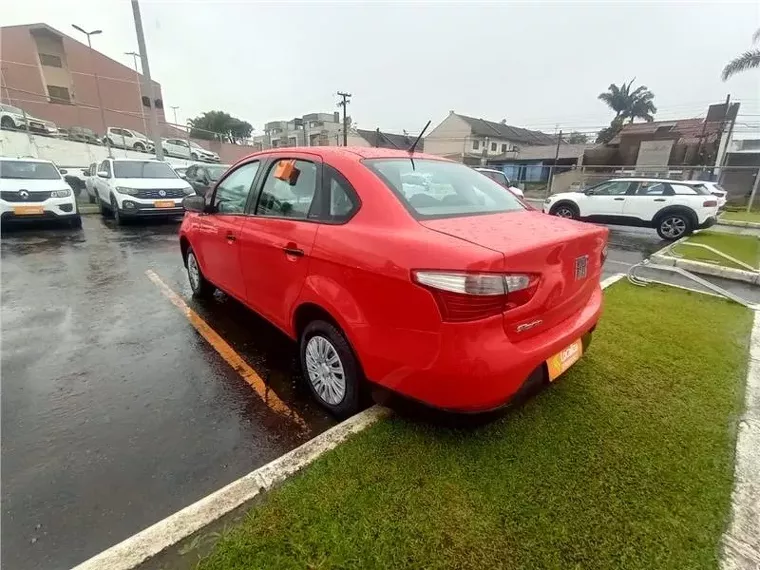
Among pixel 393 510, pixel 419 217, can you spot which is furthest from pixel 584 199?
pixel 393 510

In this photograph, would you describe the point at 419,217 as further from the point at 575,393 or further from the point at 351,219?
the point at 575,393

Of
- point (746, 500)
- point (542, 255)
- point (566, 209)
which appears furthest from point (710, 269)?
point (566, 209)

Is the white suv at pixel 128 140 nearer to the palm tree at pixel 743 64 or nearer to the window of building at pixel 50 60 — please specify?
the window of building at pixel 50 60

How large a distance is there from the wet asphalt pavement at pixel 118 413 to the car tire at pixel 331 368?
162 millimetres

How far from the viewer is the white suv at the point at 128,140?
Answer: 24.6 meters

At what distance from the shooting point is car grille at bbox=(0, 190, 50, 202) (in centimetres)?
802

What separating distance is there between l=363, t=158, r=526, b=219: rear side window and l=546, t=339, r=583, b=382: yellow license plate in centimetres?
95

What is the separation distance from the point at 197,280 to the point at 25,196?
658 centimetres

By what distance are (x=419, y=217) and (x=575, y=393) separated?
65.8 inches

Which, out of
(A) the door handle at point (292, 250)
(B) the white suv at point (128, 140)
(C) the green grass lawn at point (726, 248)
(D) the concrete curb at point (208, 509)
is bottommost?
(C) the green grass lawn at point (726, 248)

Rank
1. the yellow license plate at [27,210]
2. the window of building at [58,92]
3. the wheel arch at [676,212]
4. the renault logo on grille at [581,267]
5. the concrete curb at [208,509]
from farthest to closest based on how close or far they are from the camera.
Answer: the window of building at [58,92] < the wheel arch at [676,212] < the yellow license plate at [27,210] < the renault logo on grille at [581,267] < the concrete curb at [208,509]

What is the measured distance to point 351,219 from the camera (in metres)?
2.26

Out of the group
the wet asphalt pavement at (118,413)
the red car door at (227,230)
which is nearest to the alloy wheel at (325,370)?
the wet asphalt pavement at (118,413)

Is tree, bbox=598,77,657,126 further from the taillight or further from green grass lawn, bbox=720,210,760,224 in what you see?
the taillight
